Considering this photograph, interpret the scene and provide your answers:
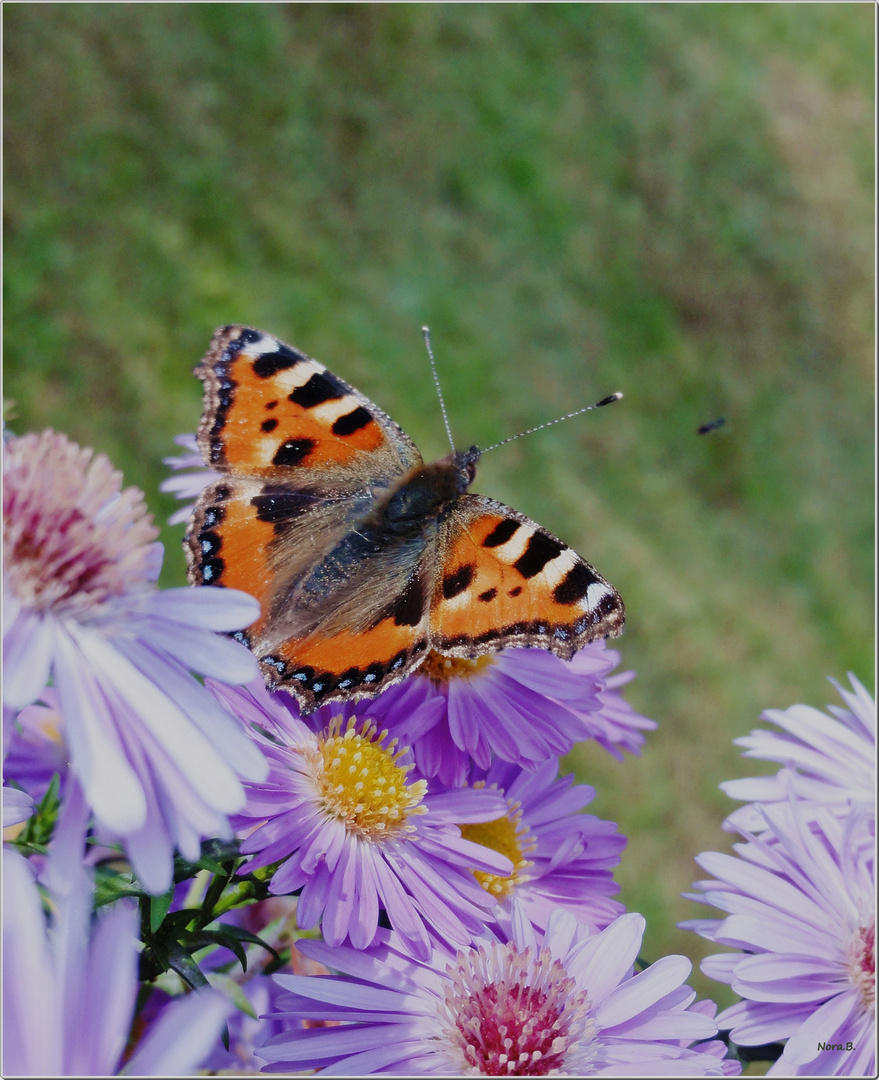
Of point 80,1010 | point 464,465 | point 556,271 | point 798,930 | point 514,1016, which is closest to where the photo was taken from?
point 80,1010

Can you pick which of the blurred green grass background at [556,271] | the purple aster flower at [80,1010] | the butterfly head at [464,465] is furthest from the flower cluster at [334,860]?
the blurred green grass background at [556,271]

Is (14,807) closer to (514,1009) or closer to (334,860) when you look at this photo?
(334,860)

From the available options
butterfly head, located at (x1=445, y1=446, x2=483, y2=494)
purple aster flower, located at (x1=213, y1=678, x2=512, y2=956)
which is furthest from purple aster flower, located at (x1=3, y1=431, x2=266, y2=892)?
butterfly head, located at (x1=445, y1=446, x2=483, y2=494)

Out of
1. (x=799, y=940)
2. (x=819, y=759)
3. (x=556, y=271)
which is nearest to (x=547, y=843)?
(x=799, y=940)

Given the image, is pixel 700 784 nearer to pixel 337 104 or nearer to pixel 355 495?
pixel 355 495

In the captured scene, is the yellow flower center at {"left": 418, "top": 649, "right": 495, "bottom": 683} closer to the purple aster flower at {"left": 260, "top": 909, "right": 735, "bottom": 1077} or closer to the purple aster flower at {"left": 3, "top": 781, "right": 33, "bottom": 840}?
the purple aster flower at {"left": 260, "top": 909, "right": 735, "bottom": 1077}

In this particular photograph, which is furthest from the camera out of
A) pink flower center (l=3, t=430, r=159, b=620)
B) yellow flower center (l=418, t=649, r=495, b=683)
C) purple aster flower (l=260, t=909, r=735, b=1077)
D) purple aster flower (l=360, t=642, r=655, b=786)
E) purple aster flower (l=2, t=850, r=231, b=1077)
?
yellow flower center (l=418, t=649, r=495, b=683)

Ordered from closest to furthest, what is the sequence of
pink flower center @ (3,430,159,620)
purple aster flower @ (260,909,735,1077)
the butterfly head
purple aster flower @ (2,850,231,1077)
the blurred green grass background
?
1. purple aster flower @ (2,850,231,1077)
2. pink flower center @ (3,430,159,620)
3. purple aster flower @ (260,909,735,1077)
4. the butterfly head
5. the blurred green grass background
